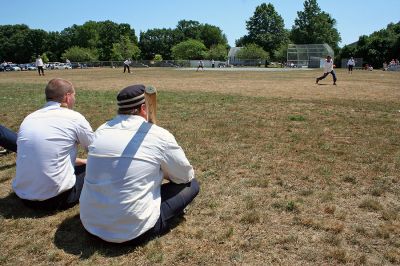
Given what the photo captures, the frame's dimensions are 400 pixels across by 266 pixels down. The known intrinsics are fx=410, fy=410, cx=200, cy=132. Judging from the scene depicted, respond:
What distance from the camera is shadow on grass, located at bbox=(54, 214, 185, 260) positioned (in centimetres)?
362

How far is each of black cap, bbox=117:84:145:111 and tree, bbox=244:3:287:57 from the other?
380 feet

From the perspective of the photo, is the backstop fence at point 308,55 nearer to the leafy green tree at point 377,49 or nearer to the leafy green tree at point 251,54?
the leafy green tree at point 377,49

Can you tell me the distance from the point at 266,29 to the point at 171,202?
124294mm

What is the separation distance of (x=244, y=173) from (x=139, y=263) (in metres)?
2.63

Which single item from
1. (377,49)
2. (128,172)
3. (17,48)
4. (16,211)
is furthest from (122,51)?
(128,172)

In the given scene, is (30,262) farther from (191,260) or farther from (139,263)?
(191,260)

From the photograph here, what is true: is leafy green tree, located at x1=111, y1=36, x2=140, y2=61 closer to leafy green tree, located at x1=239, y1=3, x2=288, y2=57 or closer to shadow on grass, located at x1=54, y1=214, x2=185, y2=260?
leafy green tree, located at x1=239, y1=3, x2=288, y2=57

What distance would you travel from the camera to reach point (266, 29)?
122 metres

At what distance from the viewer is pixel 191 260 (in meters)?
3.48

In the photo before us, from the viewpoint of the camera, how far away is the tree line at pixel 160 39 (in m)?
107

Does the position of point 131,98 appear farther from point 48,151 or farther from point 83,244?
point 83,244

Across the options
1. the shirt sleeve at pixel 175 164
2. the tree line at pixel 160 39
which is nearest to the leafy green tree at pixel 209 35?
the tree line at pixel 160 39

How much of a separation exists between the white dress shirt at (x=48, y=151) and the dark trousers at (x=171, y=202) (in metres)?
1.12

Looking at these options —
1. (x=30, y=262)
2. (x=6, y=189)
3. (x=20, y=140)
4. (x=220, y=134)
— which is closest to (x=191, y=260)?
(x=30, y=262)
